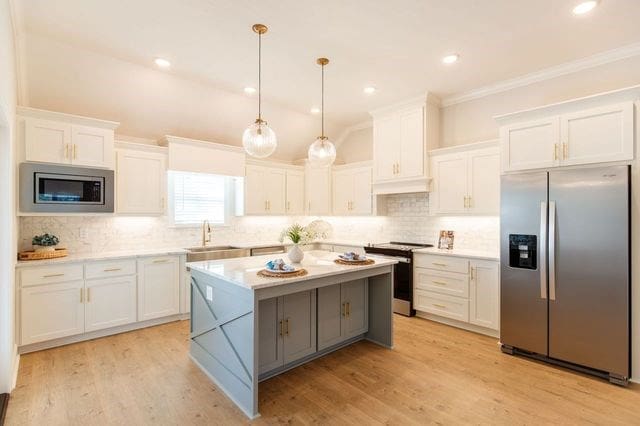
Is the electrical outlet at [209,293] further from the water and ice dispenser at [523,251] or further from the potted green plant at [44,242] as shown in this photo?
the water and ice dispenser at [523,251]

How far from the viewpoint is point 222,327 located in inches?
107

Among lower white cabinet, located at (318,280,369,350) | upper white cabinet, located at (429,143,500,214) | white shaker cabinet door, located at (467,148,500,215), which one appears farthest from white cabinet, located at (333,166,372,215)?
lower white cabinet, located at (318,280,369,350)

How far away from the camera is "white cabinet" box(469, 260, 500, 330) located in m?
3.74

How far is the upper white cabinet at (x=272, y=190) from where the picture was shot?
5.46 metres

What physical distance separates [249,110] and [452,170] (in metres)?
3.10

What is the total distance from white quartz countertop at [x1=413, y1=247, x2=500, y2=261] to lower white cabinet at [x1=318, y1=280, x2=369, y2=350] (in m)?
1.21

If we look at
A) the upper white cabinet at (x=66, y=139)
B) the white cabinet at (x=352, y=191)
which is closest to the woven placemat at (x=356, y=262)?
the white cabinet at (x=352, y=191)

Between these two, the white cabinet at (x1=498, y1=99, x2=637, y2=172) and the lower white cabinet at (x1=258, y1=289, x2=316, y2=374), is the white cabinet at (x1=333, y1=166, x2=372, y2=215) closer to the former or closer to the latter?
the white cabinet at (x1=498, y1=99, x2=637, y2=172)

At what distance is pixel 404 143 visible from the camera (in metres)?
4.79

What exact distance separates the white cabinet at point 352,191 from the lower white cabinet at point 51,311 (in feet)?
13.0

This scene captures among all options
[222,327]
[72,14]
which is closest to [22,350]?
[222,327]

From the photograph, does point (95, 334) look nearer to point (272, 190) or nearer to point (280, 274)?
point (280, 274)

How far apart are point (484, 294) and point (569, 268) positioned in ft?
3.40

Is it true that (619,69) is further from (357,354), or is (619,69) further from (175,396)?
(175,396)
